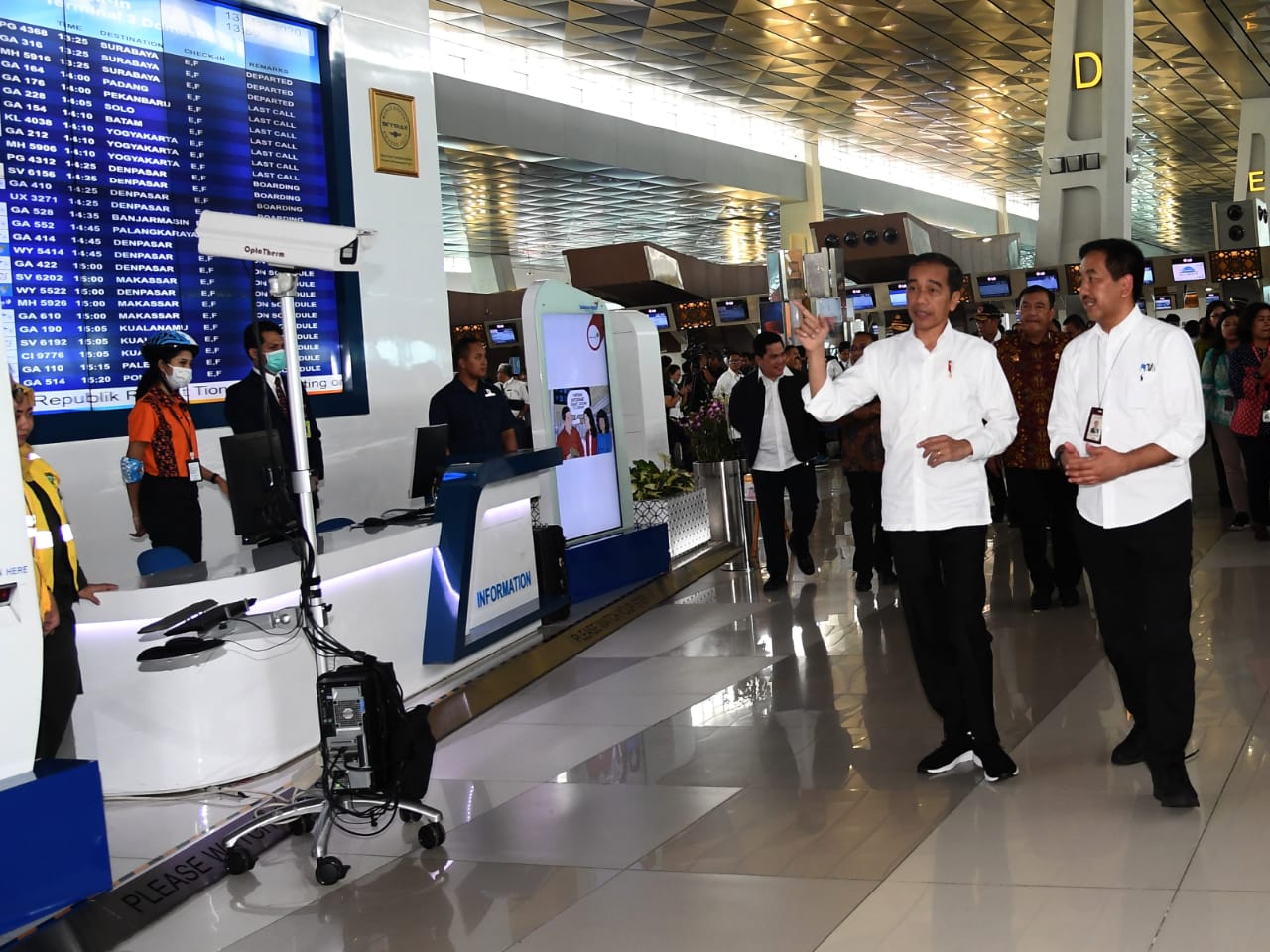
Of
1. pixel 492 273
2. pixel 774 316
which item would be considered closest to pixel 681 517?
pixel 774 316

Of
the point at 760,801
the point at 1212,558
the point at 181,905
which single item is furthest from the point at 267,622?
the point at 1212,558

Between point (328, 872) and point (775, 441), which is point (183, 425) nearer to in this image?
point (328, 872)

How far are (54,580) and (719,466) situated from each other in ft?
18.7

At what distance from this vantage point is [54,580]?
3846mm

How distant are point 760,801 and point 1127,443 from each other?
1441 millimetres

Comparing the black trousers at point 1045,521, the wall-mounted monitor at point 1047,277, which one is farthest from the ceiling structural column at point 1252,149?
the black trousers at point 1045,521

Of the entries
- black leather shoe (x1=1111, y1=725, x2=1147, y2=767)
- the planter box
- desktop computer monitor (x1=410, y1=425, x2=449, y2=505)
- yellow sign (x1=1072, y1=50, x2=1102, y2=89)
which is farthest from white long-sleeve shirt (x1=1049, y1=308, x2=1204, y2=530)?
yellow sign (x1=1072, y1=50, x2=1102, y2=89)

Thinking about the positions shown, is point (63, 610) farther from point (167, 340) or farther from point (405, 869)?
point (167, 340)

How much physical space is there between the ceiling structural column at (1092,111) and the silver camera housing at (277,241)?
12324 millimetres

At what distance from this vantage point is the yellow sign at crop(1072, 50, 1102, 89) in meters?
14.8

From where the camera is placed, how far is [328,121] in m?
7.36

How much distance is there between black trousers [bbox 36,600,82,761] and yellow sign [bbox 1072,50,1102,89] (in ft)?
44.8

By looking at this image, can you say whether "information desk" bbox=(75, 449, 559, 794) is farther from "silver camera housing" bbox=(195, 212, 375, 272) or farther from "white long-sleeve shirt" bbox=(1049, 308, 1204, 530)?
"white long-sleeve shirt" bbox=(1049, 308, 1204, 530)

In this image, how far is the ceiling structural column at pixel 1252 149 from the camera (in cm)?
2436
